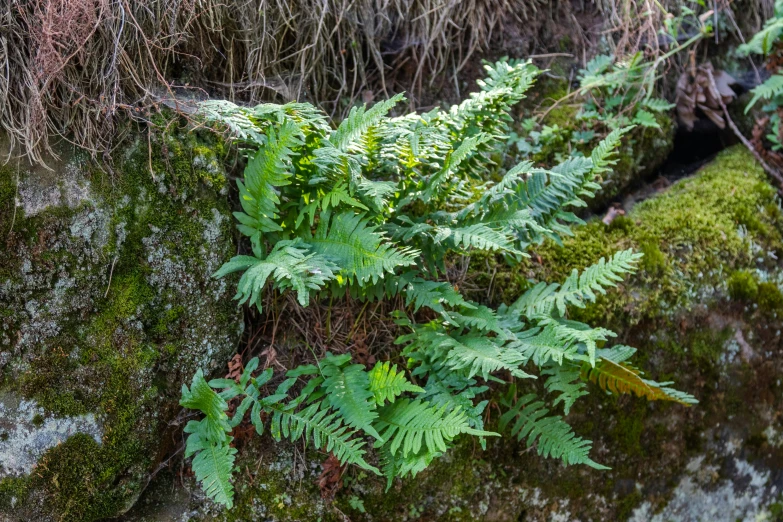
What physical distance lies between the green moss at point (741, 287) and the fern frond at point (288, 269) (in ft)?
7.96

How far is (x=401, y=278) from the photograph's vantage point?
2.78 m

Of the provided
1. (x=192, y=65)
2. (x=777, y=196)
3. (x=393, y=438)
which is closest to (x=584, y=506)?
(x=393, y=438)

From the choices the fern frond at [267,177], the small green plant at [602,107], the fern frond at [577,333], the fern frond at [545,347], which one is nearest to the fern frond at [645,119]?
the small green plant at [602,107]

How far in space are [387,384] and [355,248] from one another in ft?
1.87

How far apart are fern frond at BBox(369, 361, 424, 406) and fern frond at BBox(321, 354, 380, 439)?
0.03 metres

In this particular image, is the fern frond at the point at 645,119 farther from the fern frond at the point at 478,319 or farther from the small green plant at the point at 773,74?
the fern frond at the point at 478,319

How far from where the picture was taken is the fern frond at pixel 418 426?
244 cm

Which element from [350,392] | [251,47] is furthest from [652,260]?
[251,47]

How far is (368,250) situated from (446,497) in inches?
51.2

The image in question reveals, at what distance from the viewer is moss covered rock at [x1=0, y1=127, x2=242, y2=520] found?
8.36 ft

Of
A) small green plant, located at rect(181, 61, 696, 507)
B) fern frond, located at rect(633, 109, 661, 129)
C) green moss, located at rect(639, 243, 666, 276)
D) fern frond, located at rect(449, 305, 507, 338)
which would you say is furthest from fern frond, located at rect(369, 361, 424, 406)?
fern frond, located at rect(633, 109, 661, 129)

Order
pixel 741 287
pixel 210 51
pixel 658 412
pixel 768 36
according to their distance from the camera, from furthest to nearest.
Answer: pixel 768 36
pixel 741 287
pixel 658 412
pixel 210 51

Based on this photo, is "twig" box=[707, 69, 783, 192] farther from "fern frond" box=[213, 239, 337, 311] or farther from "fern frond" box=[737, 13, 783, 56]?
"fern frond" box=[213, 239, 337, 311]

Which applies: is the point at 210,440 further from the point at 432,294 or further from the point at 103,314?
the point at 432,294
